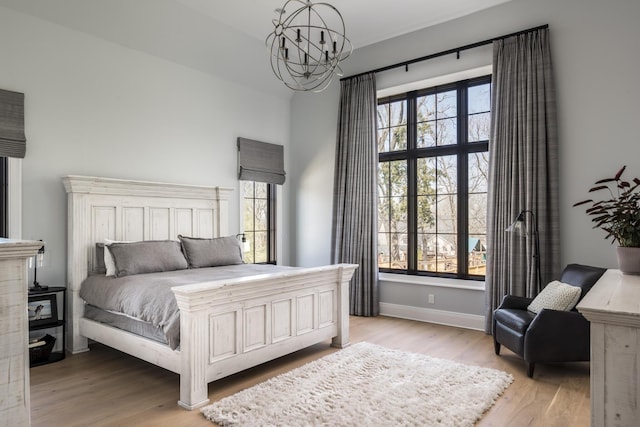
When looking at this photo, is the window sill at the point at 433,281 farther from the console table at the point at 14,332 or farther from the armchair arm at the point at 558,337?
the console table at the point at 14,332

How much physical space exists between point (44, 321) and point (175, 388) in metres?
1.42

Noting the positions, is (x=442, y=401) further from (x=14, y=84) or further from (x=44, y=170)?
(x=14, y=84)

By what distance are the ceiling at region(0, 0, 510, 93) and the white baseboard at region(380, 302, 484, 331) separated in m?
3.24

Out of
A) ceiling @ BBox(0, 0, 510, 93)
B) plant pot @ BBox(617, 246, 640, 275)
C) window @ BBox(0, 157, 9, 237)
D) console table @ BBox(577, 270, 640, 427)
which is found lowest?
console table @ BBox(577, 270, 640, 427)

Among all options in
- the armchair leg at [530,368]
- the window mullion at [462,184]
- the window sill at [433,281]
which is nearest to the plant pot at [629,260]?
the armchair leg at [530,368]

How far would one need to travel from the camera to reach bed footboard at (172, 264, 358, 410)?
8.67 ft

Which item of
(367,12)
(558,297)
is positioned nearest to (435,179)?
(367,12)

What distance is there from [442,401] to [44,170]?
12.2 feet

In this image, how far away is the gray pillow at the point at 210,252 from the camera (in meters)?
4.25

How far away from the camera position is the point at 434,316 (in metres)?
4.79

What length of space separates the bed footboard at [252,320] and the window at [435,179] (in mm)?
1513

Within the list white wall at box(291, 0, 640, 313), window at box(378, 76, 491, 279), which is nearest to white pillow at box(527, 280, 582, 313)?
white wall at box(291, 0, 640, 313)

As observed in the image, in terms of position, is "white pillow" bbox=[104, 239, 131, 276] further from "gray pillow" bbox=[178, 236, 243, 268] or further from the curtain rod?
the curtain rod

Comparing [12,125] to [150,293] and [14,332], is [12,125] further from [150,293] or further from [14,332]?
[14,332]
